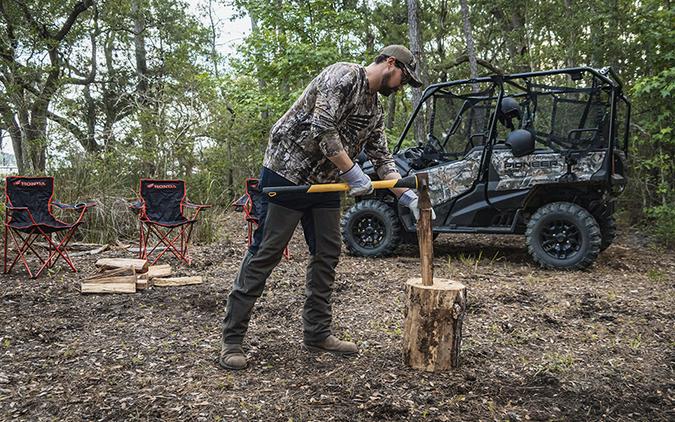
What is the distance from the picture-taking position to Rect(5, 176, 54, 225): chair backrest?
5367mm

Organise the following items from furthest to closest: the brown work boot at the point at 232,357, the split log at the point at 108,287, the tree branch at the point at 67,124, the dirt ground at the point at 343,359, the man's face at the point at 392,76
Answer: the tree branch at the point at 67,124 → the split log at the point at 108,287 → the brown work boot at the point at 232,357 → the man's face at the point at 392,76 → the dirt ground at the point at 343,359

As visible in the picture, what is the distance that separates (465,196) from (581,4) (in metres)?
7.00

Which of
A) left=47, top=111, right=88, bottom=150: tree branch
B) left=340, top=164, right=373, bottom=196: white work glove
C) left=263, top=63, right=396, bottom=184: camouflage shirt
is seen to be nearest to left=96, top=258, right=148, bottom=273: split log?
left=263, top=63, right=396, bottom=184: camouflage shirt

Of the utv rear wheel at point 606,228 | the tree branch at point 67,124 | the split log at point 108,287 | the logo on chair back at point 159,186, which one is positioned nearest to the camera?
the split log at point 108,287

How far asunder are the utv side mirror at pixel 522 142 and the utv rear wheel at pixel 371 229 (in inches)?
62.2

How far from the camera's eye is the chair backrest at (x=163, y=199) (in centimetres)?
613

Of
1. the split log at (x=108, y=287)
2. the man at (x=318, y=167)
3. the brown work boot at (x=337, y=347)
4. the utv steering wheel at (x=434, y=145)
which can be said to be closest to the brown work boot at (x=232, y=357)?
the man at (x=318, y=167)

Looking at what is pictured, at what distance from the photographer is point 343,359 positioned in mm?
3031

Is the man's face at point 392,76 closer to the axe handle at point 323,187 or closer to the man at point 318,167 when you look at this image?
the man at point 318,167

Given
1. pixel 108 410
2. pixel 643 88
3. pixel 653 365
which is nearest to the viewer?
pixel 108 410

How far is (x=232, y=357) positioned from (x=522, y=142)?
384 centimetres

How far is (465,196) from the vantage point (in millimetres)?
5891

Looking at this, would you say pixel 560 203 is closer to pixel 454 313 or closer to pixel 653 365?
pixel 653 365

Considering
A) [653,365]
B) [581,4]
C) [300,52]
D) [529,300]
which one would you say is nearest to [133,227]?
[300,52]
